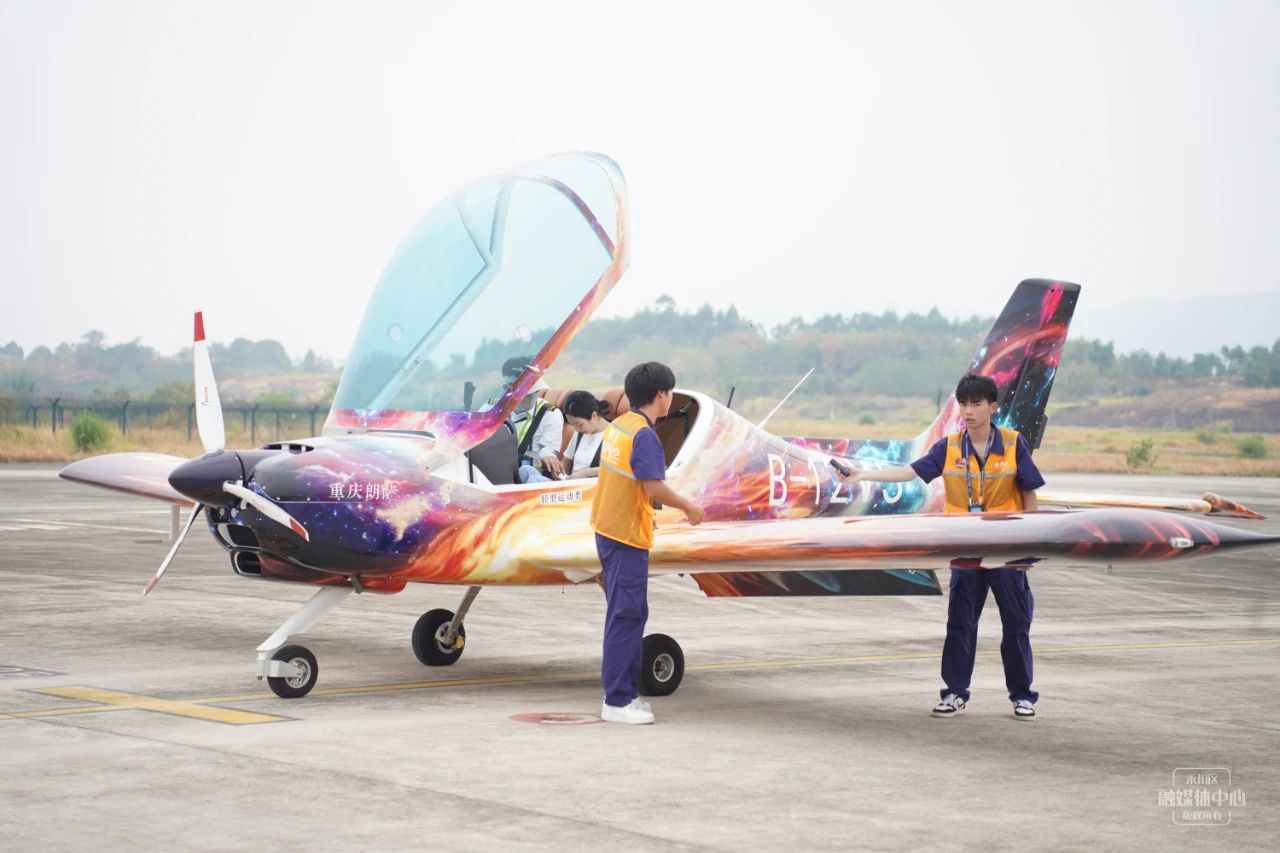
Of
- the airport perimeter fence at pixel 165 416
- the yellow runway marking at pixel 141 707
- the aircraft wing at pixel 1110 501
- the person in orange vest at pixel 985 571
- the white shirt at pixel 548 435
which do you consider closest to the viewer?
the yellow runway marking at pixel 141 707

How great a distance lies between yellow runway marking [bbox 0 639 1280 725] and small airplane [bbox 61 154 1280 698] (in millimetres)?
485

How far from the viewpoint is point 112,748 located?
7738 millimetres

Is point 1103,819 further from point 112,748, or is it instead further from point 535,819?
point 112,748

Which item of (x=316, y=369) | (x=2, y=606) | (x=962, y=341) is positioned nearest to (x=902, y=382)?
(x=962, y=341)

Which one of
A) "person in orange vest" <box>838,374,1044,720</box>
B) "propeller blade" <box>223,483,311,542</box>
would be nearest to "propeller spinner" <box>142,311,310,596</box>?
"propeller blade" <box>223,483,311,542</box>

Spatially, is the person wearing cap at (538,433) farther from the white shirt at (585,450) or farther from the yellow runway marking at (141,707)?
the yellow runway marking at (141,707)

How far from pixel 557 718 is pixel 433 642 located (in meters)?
2.45

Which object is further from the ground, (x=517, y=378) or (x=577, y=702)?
(x=517, y=378)

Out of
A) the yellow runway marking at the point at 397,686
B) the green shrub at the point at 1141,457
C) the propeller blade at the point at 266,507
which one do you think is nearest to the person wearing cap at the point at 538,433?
the yellow runway marking at the point at 397,686

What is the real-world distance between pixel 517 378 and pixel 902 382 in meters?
139

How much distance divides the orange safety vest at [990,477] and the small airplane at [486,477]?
662 millimetres

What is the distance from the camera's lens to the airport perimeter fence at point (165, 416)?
56.7 metres

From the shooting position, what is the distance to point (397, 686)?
1015 centimetres

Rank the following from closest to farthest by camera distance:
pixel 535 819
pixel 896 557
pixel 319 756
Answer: pixel 535 819 < pixel 319 756 < pixel 896 557
